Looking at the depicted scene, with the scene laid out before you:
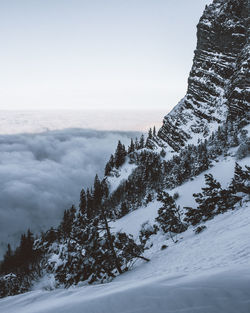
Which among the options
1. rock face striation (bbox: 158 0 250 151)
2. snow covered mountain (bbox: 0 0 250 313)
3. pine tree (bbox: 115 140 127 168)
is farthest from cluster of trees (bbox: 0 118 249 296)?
rock face striation (bbox: 158 0 250 151)

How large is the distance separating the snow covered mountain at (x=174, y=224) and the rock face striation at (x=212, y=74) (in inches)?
20.7

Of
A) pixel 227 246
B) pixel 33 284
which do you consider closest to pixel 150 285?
pixel 227 246

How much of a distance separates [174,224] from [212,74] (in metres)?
98.5

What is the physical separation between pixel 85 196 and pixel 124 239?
8042cm

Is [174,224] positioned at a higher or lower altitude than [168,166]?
lower

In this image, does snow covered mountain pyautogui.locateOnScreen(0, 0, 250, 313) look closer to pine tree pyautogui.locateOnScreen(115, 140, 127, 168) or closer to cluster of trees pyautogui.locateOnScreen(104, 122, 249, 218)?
cluster of trees pyautogui.locateOnScreen(104, 122, 249, 218)

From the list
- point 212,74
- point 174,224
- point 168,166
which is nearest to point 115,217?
point 168,166

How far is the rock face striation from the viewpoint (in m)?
92.2

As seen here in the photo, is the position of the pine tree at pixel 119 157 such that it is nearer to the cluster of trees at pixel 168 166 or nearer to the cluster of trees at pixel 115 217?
the cluster of trees at pixel 115 217

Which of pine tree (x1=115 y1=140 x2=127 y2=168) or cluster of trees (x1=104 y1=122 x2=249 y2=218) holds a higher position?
pine tree (x1=115 y1=140 x2=127 y2=168)

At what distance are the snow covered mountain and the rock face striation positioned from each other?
0.53 m

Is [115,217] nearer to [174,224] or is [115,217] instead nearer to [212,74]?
[174,224]

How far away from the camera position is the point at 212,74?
100m

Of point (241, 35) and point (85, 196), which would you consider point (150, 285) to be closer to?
point (85, 196)
